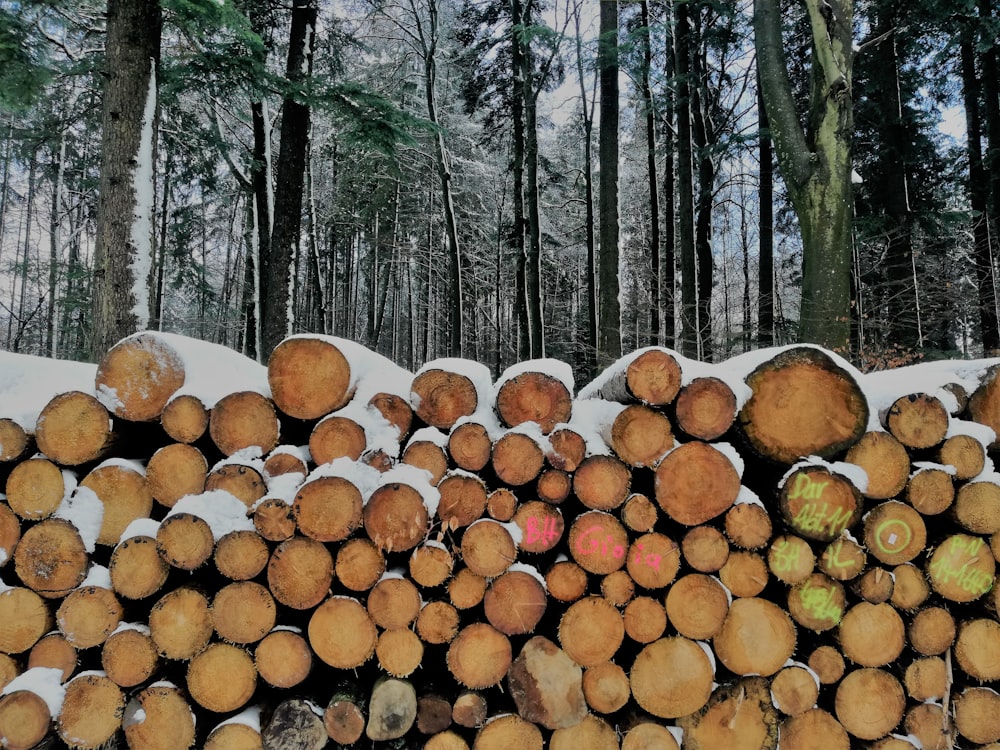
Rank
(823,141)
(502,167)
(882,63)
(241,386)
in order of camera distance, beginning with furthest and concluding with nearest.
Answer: (502,167), (882,63), (823,141), (241,386)

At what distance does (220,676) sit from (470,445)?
1.35 metres

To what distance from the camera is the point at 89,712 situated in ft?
7.08

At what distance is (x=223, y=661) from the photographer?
→ 84.9 inches

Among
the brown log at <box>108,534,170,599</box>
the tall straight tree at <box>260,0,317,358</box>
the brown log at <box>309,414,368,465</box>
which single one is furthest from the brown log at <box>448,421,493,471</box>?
the tall straight tree at <box>260,0,317,358</box>

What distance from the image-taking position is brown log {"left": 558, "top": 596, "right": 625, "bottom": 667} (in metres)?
2.15

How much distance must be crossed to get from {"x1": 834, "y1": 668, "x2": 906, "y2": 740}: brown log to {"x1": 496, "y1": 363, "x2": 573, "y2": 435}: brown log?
5.25ft

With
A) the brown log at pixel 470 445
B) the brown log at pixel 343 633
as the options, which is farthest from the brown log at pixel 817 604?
the brown log at pixel 343 633

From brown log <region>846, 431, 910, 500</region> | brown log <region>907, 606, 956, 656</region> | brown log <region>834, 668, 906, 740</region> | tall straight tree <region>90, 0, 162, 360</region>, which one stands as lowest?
brown log <region>834, 668, 906, 740</region>

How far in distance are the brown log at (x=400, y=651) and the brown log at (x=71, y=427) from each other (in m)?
1.46

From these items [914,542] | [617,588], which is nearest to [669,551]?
[617,588]

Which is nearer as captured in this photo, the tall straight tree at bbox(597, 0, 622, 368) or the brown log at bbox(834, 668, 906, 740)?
the brown log at bbox(834, 668, 906, 740)

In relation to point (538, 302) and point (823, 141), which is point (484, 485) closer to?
point (823, 141)

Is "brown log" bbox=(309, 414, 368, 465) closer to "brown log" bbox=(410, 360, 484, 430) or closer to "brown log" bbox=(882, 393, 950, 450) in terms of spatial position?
"brown log" bbox=(410, 360, 484, 430)

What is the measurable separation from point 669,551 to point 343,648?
1.35m
